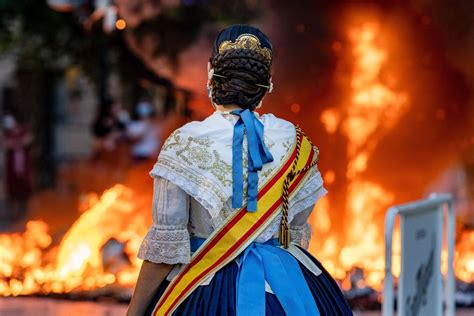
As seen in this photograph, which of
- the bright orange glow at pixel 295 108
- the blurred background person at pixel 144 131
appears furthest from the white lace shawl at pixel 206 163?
the blurred background person at pixel 144 131

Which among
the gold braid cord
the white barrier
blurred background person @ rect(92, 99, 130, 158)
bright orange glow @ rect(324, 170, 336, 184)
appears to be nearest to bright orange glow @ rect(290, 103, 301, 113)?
bright orange glow @ rect(324, 170, 336, 184)

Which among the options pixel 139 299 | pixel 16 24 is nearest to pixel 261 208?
pixel 139 299

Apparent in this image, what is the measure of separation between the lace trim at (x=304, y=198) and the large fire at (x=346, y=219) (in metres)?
5.30

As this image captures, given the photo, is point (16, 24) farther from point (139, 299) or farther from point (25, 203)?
point (139, 299)

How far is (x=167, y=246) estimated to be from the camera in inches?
155

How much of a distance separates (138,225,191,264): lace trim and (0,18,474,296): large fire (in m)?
5.52

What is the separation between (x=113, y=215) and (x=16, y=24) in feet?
23.5

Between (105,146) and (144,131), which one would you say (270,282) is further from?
(105,146)

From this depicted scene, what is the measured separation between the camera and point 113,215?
9.91 m

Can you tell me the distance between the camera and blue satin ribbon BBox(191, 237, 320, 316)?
154 inches

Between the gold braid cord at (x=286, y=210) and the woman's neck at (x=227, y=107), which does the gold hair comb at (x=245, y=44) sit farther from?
the gold braid cord at (x=286, y=210)

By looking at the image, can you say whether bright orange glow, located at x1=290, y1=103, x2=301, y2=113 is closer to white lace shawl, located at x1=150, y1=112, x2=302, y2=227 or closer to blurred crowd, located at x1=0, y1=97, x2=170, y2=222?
blurred crowd, located at x1=0, y1=97, x2=170, y2=222

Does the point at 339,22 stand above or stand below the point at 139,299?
above

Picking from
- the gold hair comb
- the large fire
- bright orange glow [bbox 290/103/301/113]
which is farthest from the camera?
bright orange glow [bbox 290/103/301/113]
